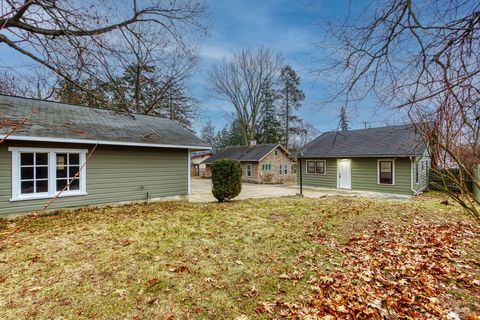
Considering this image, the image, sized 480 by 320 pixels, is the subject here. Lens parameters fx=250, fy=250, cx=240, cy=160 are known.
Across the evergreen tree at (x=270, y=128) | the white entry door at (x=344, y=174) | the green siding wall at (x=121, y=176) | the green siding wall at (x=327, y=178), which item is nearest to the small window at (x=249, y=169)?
the green siding wall at (x=327, y=178)

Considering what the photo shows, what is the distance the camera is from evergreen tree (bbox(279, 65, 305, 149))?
29.8m

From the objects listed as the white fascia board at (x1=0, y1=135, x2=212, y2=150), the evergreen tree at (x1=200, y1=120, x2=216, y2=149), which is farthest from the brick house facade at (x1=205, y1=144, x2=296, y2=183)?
the evergreen tree at (x1=200, y1=120, x2=216, y2=149)

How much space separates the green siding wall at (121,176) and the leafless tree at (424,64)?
826cm

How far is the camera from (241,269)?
399 cm

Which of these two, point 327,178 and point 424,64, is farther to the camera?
point 327,178

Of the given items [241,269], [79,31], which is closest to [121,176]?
[79,31]

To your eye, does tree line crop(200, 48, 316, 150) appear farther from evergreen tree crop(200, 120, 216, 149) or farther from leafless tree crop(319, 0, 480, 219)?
leafless tree crop(319, 0, 480, 219)

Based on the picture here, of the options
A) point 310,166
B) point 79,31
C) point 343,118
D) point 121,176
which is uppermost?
point 79,31

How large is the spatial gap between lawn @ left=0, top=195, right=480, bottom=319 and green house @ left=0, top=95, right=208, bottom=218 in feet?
4.41

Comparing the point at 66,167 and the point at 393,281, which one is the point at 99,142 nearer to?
the point at 66,167

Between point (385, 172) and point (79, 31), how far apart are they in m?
16.3

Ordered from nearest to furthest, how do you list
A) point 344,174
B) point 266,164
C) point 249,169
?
point 344,174 → point 266,164 → point 249,169

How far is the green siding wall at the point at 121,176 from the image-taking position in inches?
279

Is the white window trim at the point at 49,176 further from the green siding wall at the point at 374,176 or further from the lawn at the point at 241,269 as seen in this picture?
the green siding wall at the point at 374,176
